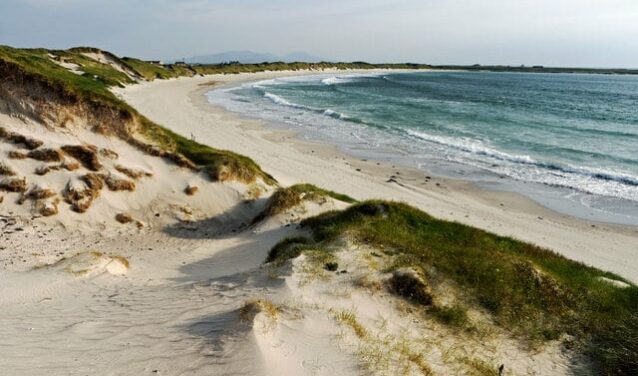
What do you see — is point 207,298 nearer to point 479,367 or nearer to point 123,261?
point 123,261

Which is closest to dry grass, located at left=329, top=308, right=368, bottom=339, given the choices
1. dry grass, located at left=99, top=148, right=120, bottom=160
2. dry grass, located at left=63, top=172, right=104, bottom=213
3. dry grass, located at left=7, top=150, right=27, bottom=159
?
dry grass, located at left=63, top=172, right=104, bottom=213

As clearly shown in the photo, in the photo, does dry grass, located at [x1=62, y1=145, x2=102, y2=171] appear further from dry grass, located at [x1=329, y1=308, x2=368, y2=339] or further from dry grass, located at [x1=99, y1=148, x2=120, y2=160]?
dry grass, located at [x1=329, y1=308, x2=368, y2=339]

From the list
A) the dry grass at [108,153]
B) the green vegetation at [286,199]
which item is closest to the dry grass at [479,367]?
the green vegetation at [286,199]

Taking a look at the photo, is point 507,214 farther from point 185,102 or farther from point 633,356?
point 185,102

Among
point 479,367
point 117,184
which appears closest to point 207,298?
point 479,367

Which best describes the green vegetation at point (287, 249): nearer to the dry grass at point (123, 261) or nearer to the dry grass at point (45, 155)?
the dry grass at point (123, 261)

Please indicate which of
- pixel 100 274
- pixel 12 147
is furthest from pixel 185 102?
pixel 100 274
